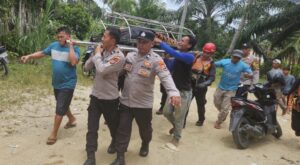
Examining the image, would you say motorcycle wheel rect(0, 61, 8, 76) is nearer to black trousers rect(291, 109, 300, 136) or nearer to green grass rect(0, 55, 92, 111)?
green grass rect(0, 55, 92, 111)

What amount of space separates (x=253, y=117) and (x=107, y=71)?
2.97m

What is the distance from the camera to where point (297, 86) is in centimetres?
632

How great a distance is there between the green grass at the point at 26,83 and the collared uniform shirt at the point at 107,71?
9.64 feet

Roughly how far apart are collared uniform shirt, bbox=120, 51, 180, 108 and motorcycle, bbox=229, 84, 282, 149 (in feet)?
6.26

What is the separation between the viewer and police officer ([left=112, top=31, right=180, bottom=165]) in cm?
442

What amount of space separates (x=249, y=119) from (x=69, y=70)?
9.45 feet

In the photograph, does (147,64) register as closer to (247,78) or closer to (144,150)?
(144,150)

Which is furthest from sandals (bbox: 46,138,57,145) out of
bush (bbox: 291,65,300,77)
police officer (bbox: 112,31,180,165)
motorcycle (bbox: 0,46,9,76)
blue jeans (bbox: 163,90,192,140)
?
bush (bbox: 291,65,300,77)

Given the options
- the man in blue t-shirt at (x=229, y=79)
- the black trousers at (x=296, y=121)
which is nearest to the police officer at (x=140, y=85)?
the man in blue t-shirt at (x=229, y=79)

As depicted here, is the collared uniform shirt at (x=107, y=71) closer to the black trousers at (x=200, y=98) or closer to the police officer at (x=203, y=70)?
the police officer at (x=203, y=70)

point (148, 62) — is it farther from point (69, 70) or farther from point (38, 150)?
point (38, 150)

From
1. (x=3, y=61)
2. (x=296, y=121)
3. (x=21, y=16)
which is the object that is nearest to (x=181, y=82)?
(x=296, y=121)

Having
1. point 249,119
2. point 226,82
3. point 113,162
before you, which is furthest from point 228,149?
point 113,162

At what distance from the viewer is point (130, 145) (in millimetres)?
5477
